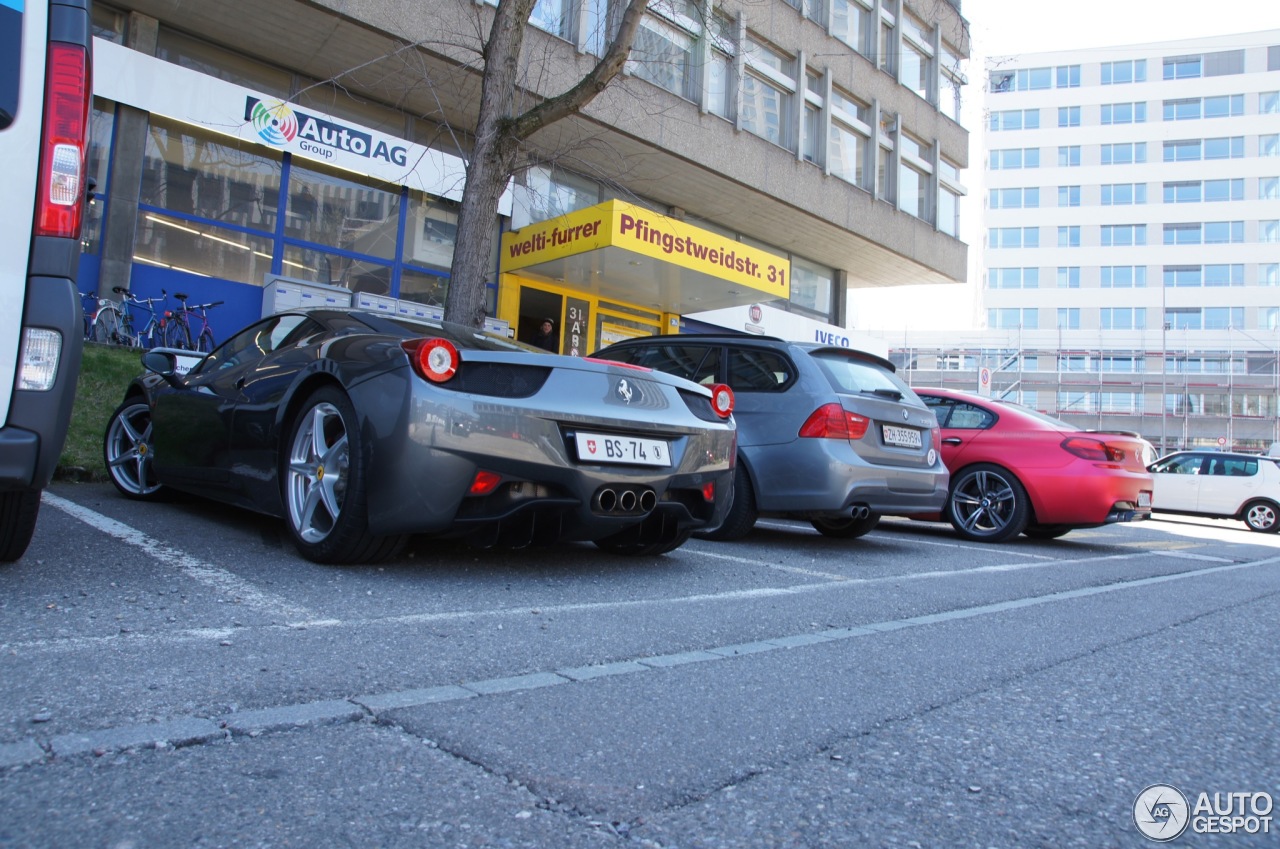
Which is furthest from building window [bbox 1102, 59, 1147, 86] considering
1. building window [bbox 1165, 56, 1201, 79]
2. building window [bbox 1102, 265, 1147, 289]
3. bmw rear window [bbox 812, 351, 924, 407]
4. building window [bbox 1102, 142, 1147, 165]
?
bmw rear window [bbox 812, 351, 924, 407]

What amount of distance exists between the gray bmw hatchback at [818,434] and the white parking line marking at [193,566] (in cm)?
328

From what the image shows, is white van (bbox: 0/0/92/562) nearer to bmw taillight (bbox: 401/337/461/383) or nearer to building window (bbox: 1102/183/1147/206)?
bmw taillight (bbox: 401/337/461/383)

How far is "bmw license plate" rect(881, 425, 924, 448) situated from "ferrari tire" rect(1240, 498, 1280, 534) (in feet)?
44.9

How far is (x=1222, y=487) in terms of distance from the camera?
55.9 ft

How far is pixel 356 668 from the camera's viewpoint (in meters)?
2.43

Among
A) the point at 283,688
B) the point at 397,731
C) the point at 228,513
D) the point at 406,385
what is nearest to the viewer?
the point at 397,731

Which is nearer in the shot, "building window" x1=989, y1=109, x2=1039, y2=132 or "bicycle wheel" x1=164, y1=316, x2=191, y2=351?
"bicycle wheel" x1=164, y1=316, x2=191, y2=351

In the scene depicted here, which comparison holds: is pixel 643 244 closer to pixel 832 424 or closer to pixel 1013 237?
pixel 832 424

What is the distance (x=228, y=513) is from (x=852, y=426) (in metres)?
4.03

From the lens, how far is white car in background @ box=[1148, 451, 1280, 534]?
1650cm

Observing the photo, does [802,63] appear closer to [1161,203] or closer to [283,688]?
[283,688]

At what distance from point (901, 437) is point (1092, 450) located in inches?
96.1

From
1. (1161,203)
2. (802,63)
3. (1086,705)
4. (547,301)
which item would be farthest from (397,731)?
(1161,203)

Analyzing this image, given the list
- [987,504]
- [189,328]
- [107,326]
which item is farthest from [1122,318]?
[107,326]
